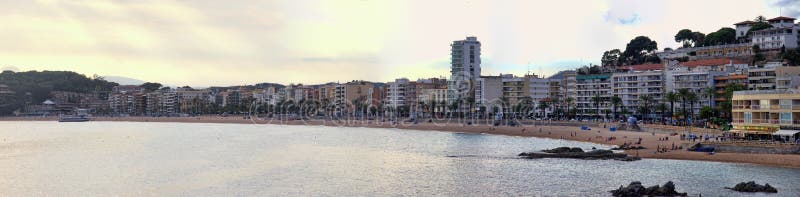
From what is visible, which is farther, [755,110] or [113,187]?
[755,110]

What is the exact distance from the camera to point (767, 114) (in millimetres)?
48812

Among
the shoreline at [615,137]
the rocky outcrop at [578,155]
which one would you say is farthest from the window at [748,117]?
the rocky outcrop at [578,155]

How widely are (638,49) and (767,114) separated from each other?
79305mm

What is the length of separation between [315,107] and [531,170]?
436 feet

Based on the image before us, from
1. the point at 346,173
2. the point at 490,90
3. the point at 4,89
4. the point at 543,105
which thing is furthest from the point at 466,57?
the point at 4,89

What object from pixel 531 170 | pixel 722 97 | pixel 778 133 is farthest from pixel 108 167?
pixel 722 97

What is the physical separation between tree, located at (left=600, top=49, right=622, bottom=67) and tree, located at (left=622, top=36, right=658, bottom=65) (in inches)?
99.5

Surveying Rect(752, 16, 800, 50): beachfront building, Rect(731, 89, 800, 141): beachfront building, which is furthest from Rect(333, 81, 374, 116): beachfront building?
Rect(731, 89, 800, 141): beachfront building

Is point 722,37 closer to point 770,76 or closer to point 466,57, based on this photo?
point 770,76

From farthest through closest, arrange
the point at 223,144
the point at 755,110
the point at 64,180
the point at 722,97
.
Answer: the point at 722,97
the point at 223,144
the point at 755,110
the point at 64,180

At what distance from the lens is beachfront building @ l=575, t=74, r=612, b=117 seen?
106062mm

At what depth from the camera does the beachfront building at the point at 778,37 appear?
322ft

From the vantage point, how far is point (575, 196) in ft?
110

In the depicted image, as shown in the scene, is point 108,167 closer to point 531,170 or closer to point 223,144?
point 223,144
